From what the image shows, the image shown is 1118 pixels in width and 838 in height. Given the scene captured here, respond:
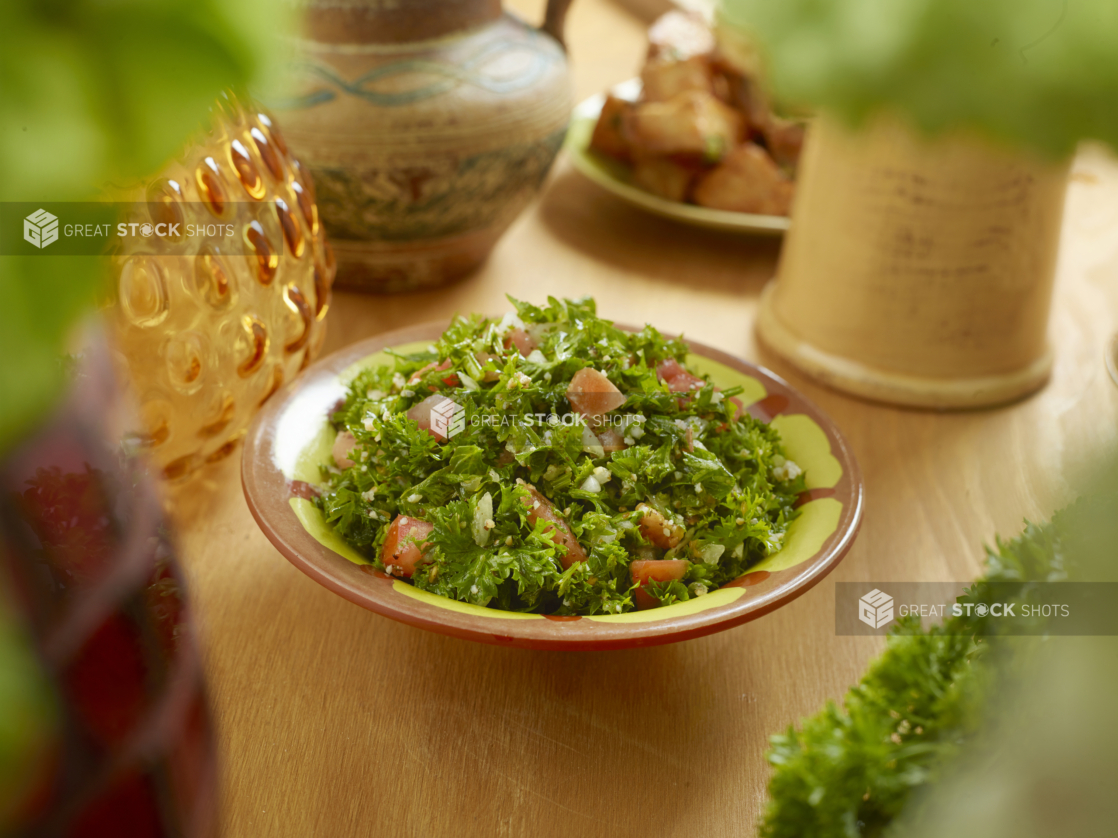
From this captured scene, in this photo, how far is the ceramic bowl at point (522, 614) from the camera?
20.0 inches

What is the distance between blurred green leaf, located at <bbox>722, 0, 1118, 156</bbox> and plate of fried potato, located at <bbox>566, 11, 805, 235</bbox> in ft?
3.65

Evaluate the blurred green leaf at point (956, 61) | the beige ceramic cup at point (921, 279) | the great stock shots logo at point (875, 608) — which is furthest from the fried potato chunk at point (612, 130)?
the blurred green leaf at point (956, 61)

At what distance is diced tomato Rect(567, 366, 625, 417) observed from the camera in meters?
0.69

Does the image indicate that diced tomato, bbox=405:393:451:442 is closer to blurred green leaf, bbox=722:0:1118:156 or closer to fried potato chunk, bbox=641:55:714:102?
blurred green leaf, bbox=722:0:1118:156

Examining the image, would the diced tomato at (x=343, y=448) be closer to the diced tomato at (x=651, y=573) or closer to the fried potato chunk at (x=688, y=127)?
the diced tomato at (x=651, y=573)

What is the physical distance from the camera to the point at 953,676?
325mm

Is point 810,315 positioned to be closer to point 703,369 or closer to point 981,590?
point 703,369

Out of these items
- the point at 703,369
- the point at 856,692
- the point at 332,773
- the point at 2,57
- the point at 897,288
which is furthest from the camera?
the point at 897,288

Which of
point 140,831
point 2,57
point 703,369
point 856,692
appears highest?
point 2,57

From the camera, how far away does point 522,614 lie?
0.54 m

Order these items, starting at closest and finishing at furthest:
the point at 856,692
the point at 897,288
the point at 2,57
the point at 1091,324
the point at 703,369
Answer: the point at 2,57 < the point at 856,692 < the point at 703,369 < the point at 897,288 < the point at 1091,324

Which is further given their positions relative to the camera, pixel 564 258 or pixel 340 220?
pixel 564 258

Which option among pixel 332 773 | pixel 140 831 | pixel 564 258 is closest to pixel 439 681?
pixel 332 773

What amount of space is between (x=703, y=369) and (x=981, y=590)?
440 millimetres
